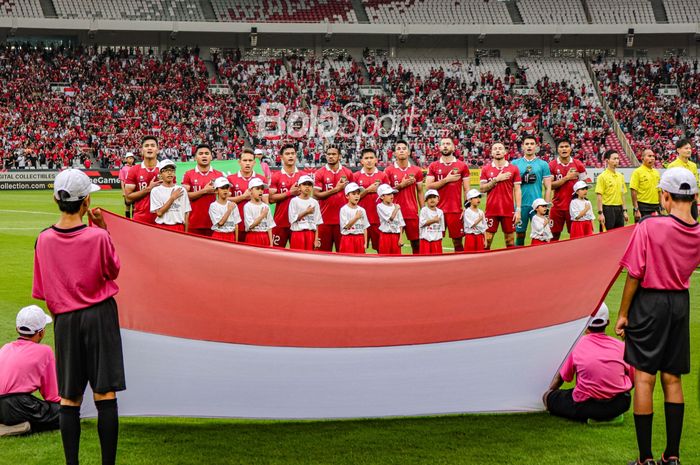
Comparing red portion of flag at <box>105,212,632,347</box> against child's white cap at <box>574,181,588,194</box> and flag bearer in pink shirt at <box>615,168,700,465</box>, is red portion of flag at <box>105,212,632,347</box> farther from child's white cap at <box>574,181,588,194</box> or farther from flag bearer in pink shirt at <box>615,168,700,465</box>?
child's white cap at <box>574,181,588,194</box>

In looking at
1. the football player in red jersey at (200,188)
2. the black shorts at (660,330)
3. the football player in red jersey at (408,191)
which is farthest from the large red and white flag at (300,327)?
the football player in red jersey at (408,191)

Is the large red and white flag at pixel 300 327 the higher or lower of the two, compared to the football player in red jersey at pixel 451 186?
lower

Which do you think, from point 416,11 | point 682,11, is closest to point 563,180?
point 416,11

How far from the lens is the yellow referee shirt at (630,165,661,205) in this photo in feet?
47.8

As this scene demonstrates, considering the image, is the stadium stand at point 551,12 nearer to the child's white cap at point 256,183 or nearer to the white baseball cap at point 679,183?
the child's white cap at point 256,183

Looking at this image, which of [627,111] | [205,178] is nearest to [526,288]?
[205,178]

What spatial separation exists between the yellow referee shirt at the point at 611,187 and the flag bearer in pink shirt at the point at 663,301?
954 cm

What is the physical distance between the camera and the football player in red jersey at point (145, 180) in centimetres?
1098

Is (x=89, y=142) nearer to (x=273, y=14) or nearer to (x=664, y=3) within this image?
(x=273, y=14)

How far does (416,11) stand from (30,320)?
168 feet

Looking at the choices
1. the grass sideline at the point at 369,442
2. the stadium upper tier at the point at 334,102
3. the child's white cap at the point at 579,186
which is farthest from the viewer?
the stadium upper tier at the point at 334,102

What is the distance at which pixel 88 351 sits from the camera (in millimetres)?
4941

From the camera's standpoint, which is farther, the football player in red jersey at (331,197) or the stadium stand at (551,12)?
the stadium stand at (551,12)

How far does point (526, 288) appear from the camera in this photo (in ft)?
20.1
